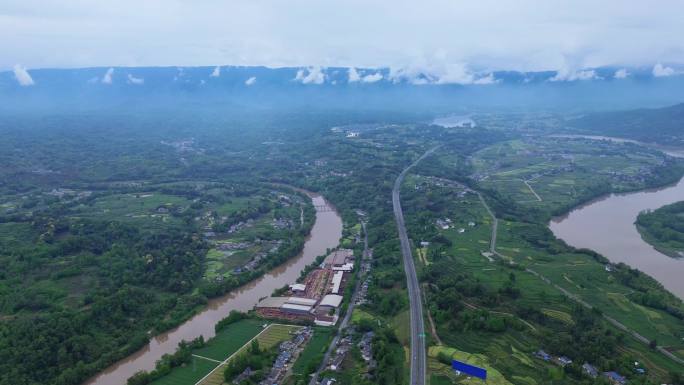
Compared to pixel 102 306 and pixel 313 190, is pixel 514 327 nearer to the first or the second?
pixel 102 306

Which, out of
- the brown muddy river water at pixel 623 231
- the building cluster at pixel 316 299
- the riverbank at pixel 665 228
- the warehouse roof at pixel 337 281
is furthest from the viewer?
the riverbank at pixel 665 228

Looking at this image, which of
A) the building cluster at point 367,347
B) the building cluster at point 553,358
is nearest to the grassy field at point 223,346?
the building cluster at point 367,347

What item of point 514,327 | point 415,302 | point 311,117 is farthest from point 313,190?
point 311,117

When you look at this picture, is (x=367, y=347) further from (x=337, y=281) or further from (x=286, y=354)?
(x=337, y=281)

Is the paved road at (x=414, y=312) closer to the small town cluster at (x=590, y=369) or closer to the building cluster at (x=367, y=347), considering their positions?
the building cluster at (x=367, y=347)

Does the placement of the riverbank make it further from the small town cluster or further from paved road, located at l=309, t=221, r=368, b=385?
paved road, located at l=309, t=221, r=368, b=385

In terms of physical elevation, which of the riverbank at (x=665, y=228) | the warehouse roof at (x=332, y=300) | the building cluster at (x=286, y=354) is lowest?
the building cluster at (x=286, y=354)
